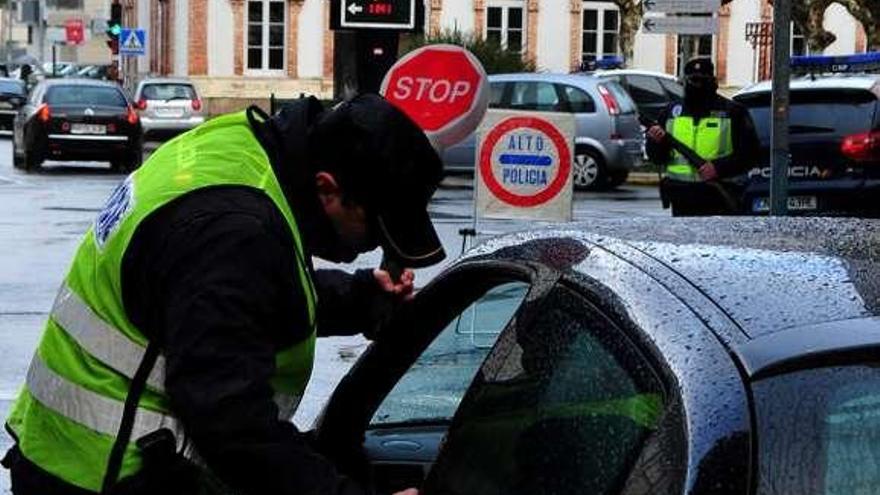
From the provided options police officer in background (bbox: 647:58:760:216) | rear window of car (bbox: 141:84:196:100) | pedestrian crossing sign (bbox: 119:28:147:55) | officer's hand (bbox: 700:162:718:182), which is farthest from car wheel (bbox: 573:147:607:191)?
pedestrian crossing sign (bbox: 119:28:147:55)

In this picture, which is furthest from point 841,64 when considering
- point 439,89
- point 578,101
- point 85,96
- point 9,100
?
point 9,100

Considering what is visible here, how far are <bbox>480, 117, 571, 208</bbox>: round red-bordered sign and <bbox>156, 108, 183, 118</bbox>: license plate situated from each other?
81.4 ft

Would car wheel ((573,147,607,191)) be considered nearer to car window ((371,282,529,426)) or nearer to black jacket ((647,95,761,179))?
black jacket ((647,95,761,179))

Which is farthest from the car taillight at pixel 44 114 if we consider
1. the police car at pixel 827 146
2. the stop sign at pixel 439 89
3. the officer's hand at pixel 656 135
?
the stop sign at pixel 439 89

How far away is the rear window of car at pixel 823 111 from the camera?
1466cm

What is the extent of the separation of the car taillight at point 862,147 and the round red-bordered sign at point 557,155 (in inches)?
91.7

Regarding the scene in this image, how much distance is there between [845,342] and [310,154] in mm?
1139

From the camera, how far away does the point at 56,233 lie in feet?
61.1

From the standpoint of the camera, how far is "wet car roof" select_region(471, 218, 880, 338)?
2605 millimetres

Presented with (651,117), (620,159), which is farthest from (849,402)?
(651,117)

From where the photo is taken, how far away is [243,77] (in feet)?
172

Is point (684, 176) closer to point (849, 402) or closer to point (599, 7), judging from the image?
point (849, 402)

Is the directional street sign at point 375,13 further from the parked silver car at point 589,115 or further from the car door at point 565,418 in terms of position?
the parked silver car at point 589,115

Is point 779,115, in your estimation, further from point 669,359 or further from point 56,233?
point 56,233
